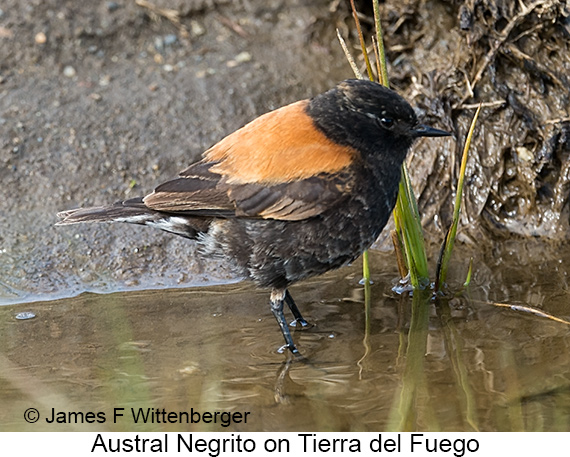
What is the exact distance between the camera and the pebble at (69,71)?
23.8ft

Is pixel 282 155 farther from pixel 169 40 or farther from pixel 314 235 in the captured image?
pixel 169 40

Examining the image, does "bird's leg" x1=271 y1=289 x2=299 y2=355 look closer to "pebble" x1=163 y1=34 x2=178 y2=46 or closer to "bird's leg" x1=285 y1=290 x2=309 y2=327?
"bird's leg" x1=285 y1=290 x2=309 y2=327

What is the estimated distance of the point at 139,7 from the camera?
7.59 meters

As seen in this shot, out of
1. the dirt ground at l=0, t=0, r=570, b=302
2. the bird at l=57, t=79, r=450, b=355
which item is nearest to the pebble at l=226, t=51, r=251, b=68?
the dirt ground at l=0, t=0, r=570, b=302

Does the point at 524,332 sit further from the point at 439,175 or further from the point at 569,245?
the point at 439,175

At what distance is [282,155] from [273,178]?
148mm

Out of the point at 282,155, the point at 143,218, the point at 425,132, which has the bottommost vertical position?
the point at 143,218

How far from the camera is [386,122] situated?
4.93 m

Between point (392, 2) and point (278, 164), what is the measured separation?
304 centimetres

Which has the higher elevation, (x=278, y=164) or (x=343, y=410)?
(x=278, y=164)

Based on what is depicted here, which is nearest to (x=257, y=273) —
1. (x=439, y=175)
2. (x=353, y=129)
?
(x=353, y=129)

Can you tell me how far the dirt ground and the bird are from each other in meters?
1.23

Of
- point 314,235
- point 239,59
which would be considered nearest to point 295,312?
point 314,235
